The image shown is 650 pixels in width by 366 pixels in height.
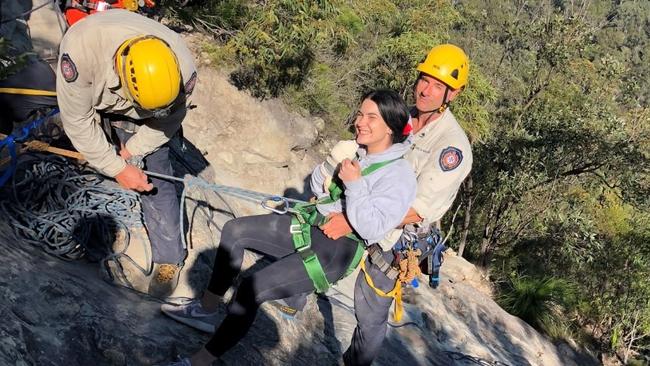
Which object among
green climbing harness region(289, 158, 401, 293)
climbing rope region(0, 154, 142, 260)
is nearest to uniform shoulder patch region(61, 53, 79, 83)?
climbing rope region(0, 154, 142, 260)

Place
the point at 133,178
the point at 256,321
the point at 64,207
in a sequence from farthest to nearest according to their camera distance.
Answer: the point at 256,321, the point at 64,207, the point at 133,178

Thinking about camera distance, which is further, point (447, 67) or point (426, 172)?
point (447, 67)

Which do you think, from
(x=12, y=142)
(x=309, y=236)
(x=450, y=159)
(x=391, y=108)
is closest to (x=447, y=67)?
(x=450, y=159)

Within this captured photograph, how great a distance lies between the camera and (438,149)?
3240 mm

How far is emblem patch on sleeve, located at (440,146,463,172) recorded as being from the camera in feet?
10.3

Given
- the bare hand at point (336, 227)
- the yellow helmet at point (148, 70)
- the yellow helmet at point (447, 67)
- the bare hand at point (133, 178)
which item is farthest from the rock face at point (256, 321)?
the yellow helmet at point (447, 67)

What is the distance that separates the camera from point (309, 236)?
3055 millimetres

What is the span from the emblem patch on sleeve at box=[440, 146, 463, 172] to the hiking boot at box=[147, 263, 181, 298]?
200 centimetres

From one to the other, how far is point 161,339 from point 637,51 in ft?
250

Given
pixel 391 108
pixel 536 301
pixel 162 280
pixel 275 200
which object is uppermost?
pixel 391 108

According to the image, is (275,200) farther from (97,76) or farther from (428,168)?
(97,76)

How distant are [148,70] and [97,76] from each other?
416 millimetres

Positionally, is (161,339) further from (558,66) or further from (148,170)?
(558,66)

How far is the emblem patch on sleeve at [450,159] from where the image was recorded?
10.3ft
